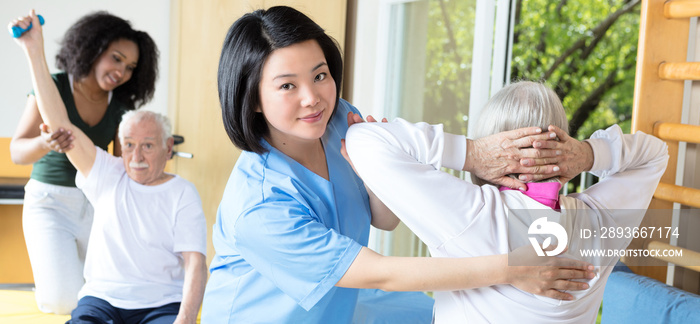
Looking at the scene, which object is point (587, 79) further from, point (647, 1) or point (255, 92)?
point (255, 92)

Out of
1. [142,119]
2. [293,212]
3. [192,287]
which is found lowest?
[192,287]

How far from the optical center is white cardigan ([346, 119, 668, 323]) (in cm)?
107

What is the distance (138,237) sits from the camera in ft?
7.79

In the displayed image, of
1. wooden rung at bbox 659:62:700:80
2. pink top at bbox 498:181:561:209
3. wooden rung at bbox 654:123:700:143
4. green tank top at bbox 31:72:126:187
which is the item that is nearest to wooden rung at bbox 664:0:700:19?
wooden rung at bbox 659:62:700:80

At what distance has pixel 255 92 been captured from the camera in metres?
1.29

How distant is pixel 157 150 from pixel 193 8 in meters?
1.16

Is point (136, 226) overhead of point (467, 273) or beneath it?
beneath

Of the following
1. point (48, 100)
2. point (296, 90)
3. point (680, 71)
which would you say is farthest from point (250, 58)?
point (48, 100)

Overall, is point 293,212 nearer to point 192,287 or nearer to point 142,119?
point 192,287

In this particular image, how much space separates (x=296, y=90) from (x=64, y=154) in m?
1.96

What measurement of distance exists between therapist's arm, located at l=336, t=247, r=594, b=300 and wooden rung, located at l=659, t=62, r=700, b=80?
0.76m

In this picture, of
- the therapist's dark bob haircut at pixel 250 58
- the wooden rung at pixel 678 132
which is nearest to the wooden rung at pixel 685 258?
the wooden rung at pixel 678 132

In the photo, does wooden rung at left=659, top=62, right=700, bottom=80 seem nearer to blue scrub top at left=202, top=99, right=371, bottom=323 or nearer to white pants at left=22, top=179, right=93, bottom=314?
blue scrub top at left=202, top=99, right=371, bottom=323

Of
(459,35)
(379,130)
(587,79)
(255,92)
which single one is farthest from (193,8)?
(587,79)
